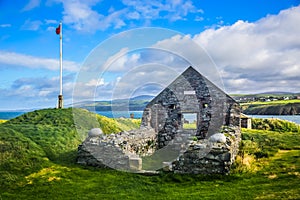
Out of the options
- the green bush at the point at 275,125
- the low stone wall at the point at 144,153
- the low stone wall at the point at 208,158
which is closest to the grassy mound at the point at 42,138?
the low stone wall at the point at 144,153

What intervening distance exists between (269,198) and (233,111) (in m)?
9.12

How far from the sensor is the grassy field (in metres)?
9.38

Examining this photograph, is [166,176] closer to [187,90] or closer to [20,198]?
[20,198]

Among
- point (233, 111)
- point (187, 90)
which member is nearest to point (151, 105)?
point (187, 90)

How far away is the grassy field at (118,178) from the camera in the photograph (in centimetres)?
938

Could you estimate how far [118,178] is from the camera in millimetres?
11211

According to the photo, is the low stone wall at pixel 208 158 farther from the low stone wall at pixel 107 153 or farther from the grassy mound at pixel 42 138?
the grassy mound at pixel 42 138

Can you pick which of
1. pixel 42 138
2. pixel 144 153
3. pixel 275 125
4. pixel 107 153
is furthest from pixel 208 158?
pixel 275 125

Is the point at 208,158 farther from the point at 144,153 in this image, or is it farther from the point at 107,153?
the point at 144,153

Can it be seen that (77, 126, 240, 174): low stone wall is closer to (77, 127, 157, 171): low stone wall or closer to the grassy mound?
(77, 127, 157, 171): low stone wall

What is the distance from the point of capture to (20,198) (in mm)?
9430

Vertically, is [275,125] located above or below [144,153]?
above

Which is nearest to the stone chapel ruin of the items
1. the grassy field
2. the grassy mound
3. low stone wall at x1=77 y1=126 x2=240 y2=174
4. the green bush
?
low stone wall at x1=77 y1=126 x2=240 y2=174

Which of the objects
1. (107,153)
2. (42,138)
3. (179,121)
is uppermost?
(179,121)
